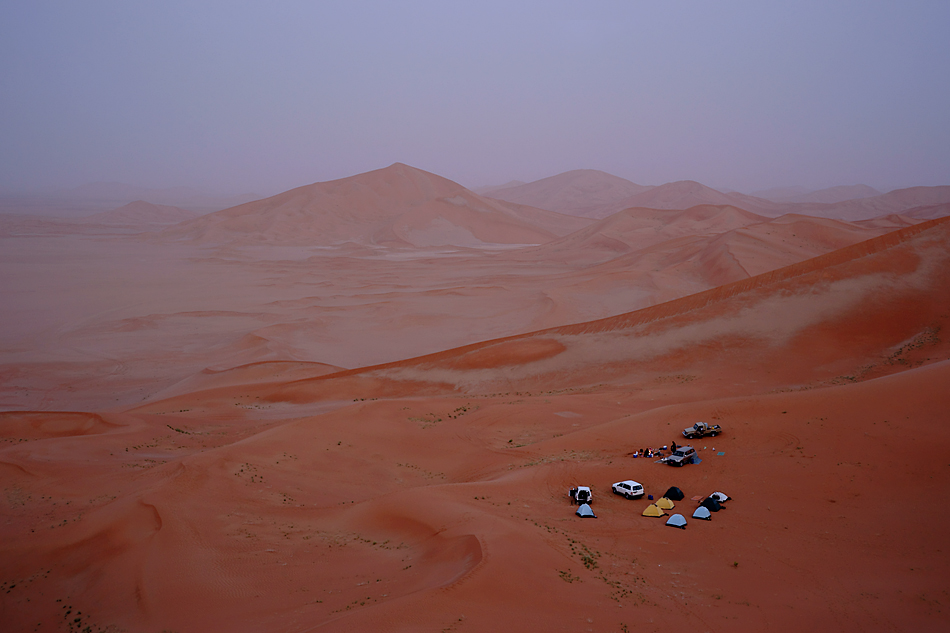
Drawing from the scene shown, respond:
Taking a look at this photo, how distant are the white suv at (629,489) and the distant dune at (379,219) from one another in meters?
65.8

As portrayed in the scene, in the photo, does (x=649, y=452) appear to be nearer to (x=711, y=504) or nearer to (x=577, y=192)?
(x=711, y=504)

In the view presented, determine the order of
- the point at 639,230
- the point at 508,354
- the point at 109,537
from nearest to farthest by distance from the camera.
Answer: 1. the point at 109,537
2. the point at 508,354
3. the point at 639,230

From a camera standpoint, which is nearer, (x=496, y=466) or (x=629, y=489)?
(x=629, y=489)

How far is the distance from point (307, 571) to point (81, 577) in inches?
156

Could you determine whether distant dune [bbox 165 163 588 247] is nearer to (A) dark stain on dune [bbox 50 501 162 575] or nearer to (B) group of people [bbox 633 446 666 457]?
(B) group of people [bbox 633 446 666 457]

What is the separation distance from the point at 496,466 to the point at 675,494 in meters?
4.20

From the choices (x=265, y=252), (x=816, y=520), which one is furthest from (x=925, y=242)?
(x=265, y=252)

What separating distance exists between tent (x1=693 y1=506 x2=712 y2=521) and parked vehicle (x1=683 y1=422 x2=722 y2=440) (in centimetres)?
314

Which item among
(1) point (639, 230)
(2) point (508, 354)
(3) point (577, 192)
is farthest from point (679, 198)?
(2) point (508, 354)

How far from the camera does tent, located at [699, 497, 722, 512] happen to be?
9758 mm

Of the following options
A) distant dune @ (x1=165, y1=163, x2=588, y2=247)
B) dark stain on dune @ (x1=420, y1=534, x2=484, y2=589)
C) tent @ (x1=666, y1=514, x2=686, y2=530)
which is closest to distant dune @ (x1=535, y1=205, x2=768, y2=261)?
distant dune @ (x1=165, y1=163, x2=588, y2=247)

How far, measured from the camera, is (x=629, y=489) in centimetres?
1065

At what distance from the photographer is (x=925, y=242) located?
2236 cm

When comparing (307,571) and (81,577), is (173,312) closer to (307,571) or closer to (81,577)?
(81,577)
